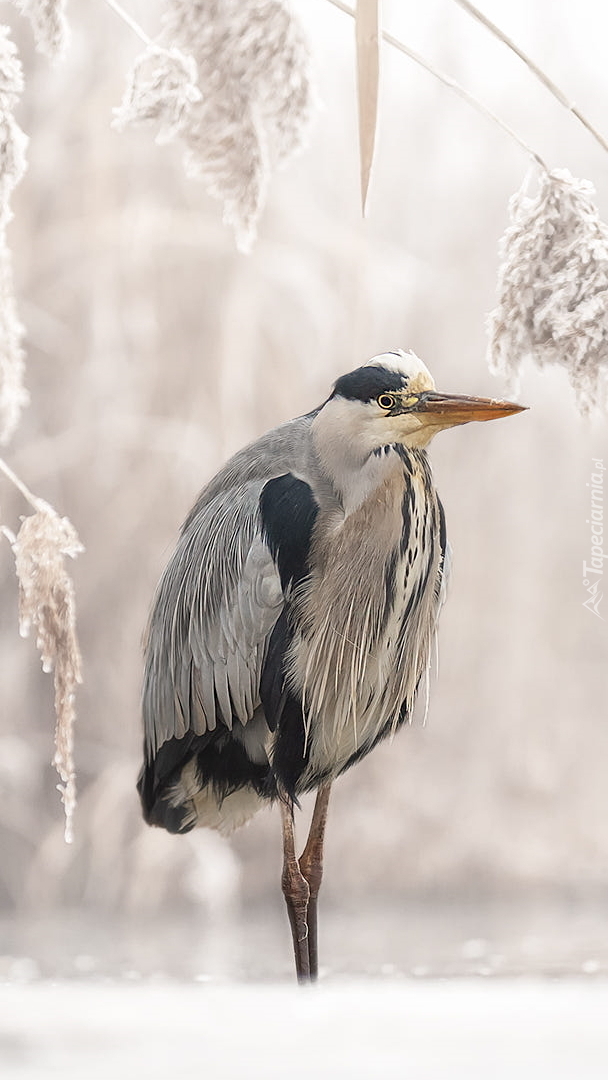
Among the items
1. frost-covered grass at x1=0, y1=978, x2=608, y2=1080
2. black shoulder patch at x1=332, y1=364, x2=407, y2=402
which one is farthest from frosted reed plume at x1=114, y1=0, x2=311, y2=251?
frost-covered grass at x1=0, y1=978, x2=608, y2=1080

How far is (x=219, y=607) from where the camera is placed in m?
1.00

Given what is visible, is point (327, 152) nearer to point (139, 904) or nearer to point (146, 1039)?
point (139, 904)

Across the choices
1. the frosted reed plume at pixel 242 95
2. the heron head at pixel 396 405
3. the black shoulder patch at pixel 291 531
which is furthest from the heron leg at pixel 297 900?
the frosted reed plume at pixel 242 95

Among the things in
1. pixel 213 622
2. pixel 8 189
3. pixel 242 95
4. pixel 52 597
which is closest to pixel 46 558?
pixel 52 597

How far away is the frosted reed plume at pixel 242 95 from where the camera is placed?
1.06 meters

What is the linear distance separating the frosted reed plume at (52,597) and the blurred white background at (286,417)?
453mm

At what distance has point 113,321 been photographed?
60.2 inches

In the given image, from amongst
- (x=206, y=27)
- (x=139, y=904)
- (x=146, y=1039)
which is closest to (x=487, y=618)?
(x=139, y=904)

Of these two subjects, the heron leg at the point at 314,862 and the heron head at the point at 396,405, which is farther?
the heron leg at the point at 314,862

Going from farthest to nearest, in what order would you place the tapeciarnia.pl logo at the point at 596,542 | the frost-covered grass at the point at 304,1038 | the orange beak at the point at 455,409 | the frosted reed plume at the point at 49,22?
the tapeciarnia.pl logo at the point at 596,542
the frosted reed plume at the point at 49,22
the orange beak at the point at 455,409
the frost-covered grass at the point at 304,1038

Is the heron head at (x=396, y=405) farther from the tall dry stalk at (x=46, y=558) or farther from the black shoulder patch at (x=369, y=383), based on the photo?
the tall dry stalk at (x=46, y=558)

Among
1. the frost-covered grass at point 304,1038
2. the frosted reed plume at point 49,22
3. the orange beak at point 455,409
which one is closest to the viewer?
the frost-covered grass at point 304,1038

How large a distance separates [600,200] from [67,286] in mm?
730

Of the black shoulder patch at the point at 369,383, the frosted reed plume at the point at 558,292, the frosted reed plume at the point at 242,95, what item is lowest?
the black shoulder patch at the point at 369,383
